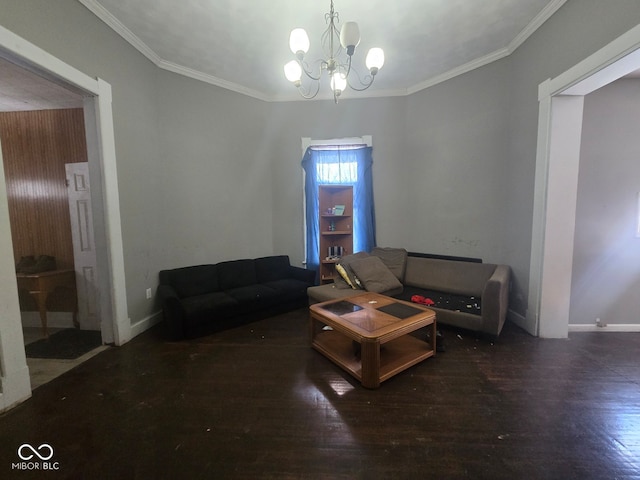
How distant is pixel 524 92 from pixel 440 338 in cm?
282

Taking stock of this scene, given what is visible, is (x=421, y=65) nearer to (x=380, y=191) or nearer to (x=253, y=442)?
(x=380, y=191)

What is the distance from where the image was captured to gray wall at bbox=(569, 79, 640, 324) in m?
2.67

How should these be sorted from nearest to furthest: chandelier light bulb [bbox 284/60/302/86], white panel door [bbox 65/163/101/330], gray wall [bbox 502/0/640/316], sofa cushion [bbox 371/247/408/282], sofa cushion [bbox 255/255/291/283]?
1. gray wall [bbox 502/0/640/316]
2. chandelier light bulb [bbox 284/60/302/86]
3. white panel door [bbox 65/163/101/330]
4. sofa cushion [bbox 371/247/408/282]
5. sofa cushion [bbox 255/255/291/283]

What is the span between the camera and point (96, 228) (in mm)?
2549

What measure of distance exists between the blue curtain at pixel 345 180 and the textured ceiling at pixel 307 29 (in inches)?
45.0

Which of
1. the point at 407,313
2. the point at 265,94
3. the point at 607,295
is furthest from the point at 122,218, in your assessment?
the point at 607,295

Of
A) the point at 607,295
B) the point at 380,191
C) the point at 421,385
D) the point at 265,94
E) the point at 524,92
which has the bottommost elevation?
the point at 421,385

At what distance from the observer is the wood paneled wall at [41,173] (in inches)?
118

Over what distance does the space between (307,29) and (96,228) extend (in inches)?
114

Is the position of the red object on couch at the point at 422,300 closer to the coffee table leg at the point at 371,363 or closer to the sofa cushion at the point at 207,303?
the coffee table leg at the point at 371,363

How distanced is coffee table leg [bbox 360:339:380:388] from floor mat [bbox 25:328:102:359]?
8.87 ft

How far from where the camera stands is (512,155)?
306cm

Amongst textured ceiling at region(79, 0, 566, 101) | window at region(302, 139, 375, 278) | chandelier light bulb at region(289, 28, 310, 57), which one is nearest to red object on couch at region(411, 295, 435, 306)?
window at region(302, 139, 375, 278)

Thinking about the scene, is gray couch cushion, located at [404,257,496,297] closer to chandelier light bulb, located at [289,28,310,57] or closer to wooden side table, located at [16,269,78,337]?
chandelier light bulb, located at [289,28,310,57]
